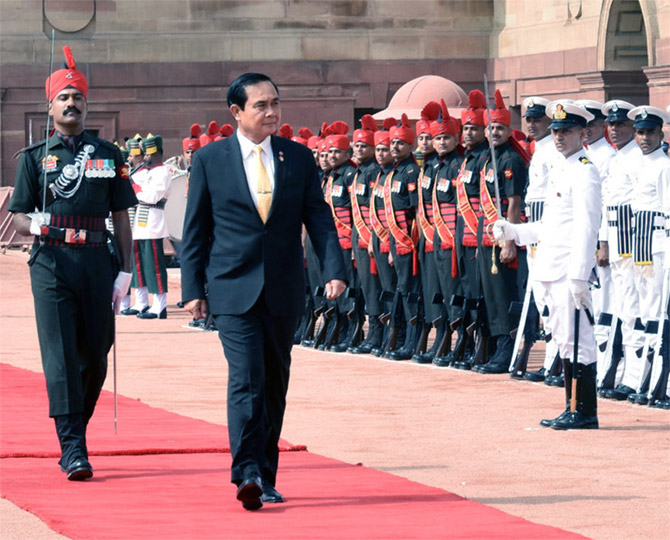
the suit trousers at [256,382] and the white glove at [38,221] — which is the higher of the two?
the white glove at [38,221]

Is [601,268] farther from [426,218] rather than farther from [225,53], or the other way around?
[225,53]

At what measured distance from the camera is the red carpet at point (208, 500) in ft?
24.6

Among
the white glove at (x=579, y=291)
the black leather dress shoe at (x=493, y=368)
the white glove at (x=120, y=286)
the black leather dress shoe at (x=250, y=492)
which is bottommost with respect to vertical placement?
the black leather dress shoe at (x=493, y=368)

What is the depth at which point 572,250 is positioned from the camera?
10.7m

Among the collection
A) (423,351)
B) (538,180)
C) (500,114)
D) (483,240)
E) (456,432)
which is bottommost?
(456,432)

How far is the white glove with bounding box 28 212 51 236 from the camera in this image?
29.6 feet

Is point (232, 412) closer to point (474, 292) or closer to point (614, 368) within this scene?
point (614, 368)

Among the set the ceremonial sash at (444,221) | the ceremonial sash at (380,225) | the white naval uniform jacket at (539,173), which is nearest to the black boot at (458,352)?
the ceremonial sash at (444,221)

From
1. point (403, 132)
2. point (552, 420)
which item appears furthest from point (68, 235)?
point (403, 132)

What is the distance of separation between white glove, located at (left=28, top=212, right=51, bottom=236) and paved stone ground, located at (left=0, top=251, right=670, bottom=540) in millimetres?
1547

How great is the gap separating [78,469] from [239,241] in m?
1.53

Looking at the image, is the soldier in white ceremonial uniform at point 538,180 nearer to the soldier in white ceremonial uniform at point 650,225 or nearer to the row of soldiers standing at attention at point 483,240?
the row of soldiers standing at attention at point 483,240

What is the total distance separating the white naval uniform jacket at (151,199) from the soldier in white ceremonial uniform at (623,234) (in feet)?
30.4

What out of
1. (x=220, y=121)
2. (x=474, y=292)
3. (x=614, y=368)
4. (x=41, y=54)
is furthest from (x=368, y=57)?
(x=614, y=368)
